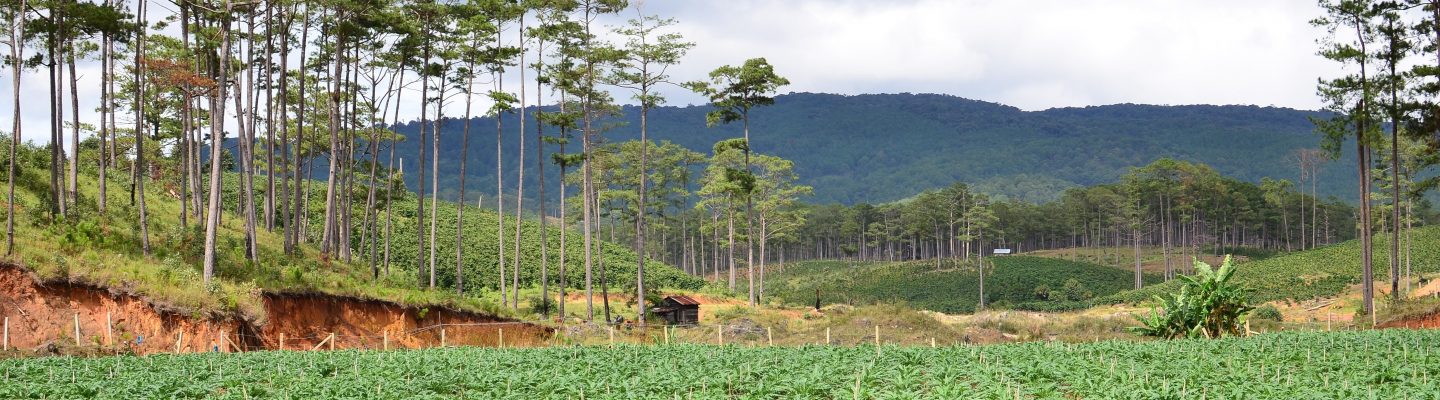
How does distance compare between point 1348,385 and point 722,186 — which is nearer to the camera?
point 1348,385

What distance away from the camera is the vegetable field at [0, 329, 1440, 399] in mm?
12578

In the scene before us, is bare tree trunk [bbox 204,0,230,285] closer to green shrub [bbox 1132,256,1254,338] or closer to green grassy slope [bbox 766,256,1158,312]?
green shrub [bbox 1132,256,1254,338]

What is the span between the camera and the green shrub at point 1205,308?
912 inches

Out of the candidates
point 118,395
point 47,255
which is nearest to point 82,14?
point 47,255

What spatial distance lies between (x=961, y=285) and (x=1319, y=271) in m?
21.4

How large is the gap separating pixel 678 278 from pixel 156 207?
30518mm

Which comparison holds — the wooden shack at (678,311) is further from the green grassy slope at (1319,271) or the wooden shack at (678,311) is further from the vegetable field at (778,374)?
the green grassy slope at (1319,271)

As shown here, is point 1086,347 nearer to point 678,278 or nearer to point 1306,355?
point 1306,355

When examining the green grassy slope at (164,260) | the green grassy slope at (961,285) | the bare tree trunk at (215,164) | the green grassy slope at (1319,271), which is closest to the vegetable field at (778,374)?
the green grassy slope at (164,260)

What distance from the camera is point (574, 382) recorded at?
1366 cm

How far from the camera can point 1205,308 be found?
75.9 ft

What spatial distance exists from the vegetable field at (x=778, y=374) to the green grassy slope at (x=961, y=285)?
4086cm

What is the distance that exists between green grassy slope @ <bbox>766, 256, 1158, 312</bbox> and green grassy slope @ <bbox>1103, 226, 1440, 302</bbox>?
19.3 feet

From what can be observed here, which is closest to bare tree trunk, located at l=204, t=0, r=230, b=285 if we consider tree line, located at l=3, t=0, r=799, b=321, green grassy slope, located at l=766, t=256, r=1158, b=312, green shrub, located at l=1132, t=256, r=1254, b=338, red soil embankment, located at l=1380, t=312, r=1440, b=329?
tree line, located at l=3, t=0, r=799, b=321
